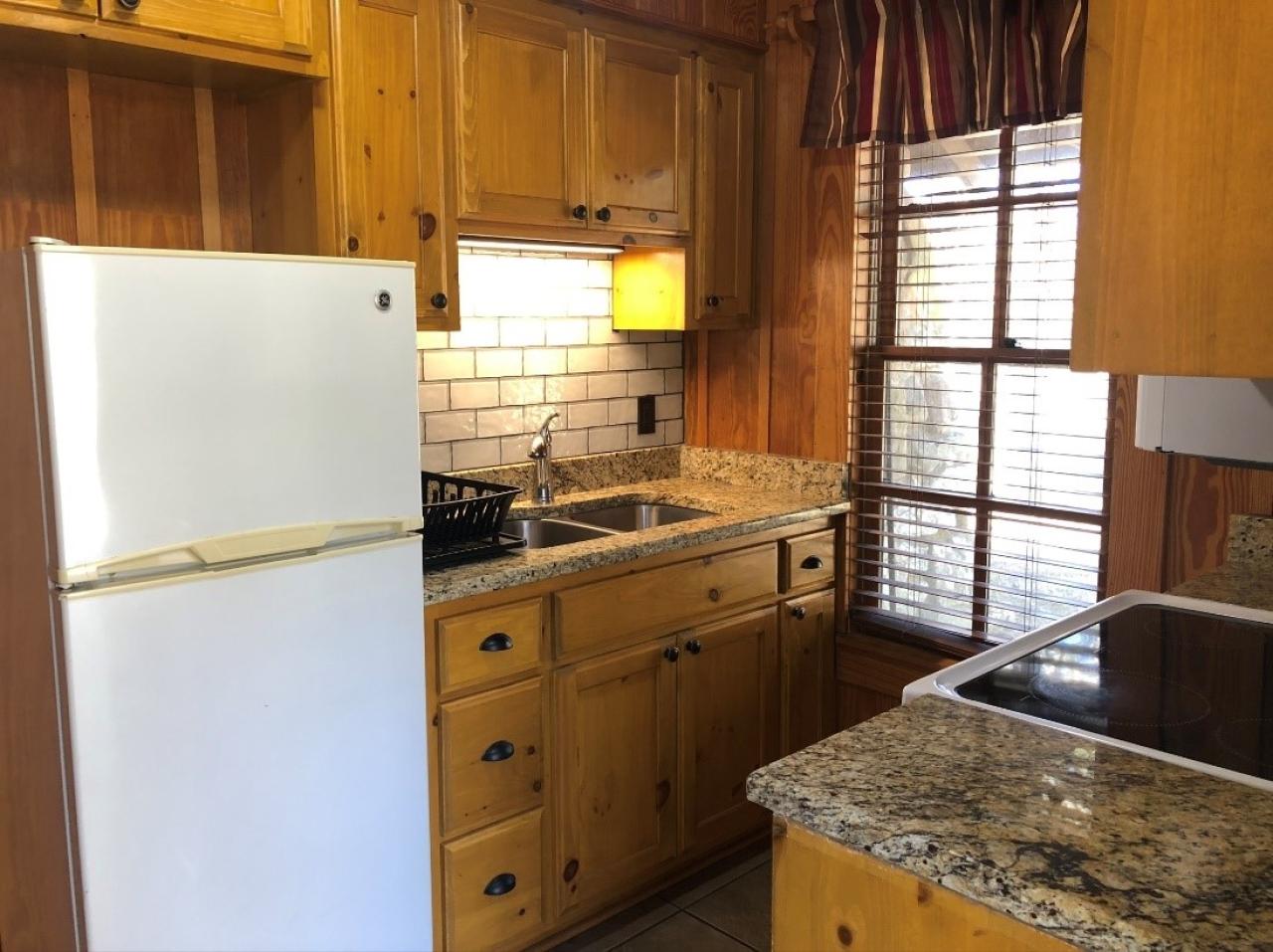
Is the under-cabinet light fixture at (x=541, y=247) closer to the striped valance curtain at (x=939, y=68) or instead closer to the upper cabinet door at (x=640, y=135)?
the upper cabinet door at (x=640, y=135)

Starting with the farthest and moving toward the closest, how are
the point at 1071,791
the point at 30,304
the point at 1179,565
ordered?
the point at 1179,565
the point at 30,304
the point at 1071,791

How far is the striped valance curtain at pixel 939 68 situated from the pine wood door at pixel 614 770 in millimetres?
1502

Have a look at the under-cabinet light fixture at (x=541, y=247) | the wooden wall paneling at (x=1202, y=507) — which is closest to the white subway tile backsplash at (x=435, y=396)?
the under-cabinet light fixture at (x=541, y=247)

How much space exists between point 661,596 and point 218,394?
1.23 meters

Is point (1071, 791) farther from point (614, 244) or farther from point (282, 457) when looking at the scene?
point (614, 244)

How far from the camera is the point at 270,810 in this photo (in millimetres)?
1840

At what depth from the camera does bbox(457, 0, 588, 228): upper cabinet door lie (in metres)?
2.46

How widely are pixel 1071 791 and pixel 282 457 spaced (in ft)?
4.35

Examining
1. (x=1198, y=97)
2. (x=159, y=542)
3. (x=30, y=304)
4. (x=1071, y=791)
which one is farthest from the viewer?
(x=159, y=542)

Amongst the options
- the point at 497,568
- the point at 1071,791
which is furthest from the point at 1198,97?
the point at 497,568

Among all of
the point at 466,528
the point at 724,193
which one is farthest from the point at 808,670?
the point at 724,193

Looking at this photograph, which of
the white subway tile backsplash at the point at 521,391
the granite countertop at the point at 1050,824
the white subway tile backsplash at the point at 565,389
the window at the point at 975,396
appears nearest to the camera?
the granite countertop at the point at 1050,824

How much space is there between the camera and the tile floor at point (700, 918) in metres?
2.53

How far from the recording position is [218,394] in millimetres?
1711
